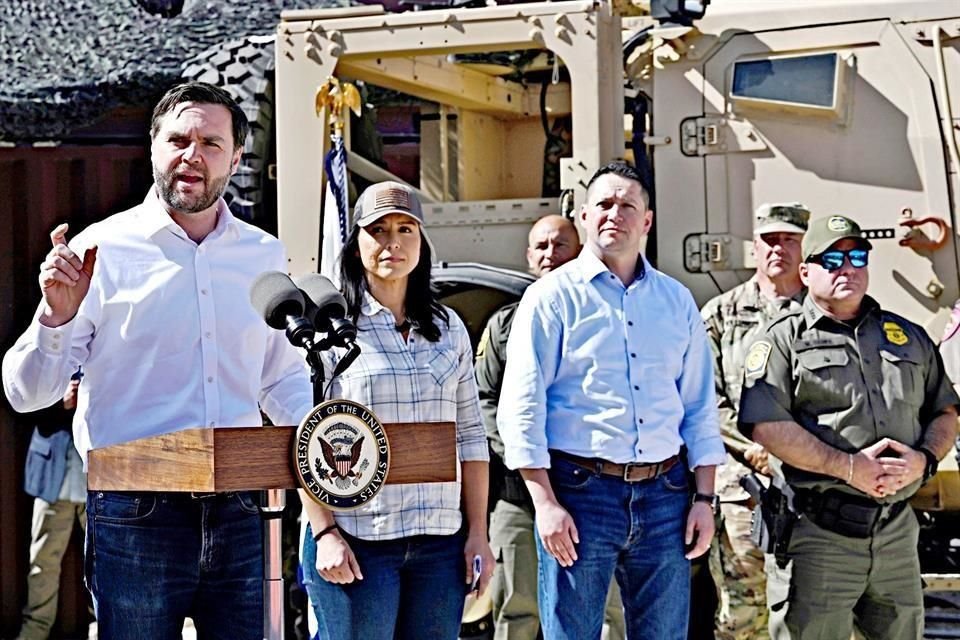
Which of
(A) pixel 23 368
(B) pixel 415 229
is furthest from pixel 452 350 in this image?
(A) pixel 23 368

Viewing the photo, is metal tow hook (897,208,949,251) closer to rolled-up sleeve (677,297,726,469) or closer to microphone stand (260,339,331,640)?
rolled-up sleeve (677,297,726,469)

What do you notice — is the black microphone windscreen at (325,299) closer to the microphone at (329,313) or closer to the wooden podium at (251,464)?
the microphone at (329,313)

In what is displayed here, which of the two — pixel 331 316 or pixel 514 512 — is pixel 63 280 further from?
pixel 514 512

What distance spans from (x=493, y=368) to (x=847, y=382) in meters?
1.34

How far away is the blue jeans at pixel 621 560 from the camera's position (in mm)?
4062

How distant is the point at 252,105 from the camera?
247 inches

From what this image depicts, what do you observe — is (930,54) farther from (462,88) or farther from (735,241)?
(462,88)

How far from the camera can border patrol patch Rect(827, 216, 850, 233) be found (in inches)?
183

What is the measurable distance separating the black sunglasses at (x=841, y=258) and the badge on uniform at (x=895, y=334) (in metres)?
0.21

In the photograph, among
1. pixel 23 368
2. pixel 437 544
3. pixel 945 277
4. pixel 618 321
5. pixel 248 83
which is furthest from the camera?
pixel 248 83

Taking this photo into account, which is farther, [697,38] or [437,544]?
[697,38]

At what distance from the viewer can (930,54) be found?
18.4 ft

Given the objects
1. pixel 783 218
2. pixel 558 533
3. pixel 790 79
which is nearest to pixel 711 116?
pixel 790 79

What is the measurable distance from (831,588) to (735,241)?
169 cm
